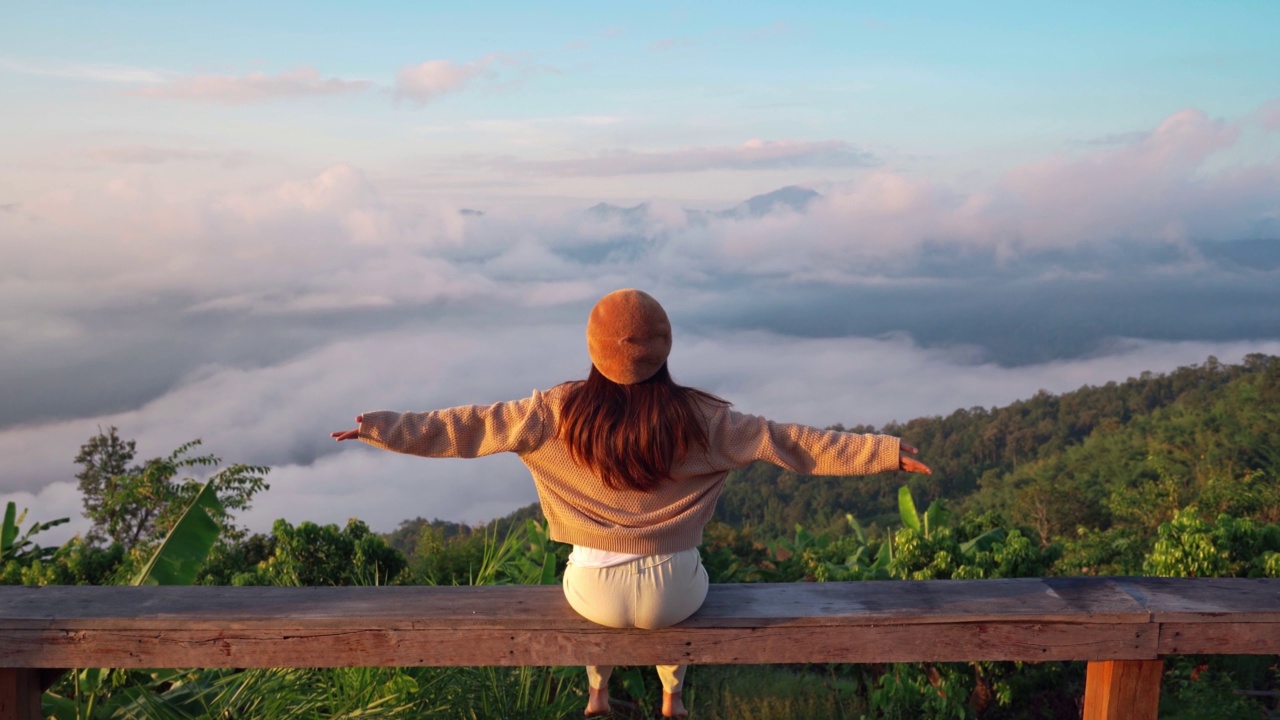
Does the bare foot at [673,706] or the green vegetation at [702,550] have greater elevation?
the bare foot at [673,706]

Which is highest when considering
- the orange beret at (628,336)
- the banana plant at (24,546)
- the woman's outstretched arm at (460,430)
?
the orange beret at (628,336)

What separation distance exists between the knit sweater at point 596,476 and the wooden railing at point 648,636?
27 centimetres

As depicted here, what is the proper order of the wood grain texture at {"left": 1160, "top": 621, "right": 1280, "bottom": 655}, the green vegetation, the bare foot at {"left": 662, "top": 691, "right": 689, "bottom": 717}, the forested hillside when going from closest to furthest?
the wood grain texture at {"left": 1160, "top": 621, "right": 1280, "bottom": 655} → the bare foot at {"left": 662, "top": 691, "right": 689, "bottom": 717} → the green vegetation → the forested hillside

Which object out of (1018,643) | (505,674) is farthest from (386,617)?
(1018,643)

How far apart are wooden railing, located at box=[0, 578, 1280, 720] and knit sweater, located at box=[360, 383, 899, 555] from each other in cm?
27

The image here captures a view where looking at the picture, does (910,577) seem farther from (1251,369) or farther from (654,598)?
(1251,369)

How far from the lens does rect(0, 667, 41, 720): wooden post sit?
3258mm

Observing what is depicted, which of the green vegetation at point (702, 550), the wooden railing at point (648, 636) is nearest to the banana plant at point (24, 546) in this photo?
the green vegetation at point (702, 550)

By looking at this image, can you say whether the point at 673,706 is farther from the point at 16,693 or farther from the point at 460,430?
the point at 16,693

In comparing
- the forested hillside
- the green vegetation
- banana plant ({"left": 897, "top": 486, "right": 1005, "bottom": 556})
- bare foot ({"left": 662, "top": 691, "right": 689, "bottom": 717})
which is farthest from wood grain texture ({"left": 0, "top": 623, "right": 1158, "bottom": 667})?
the forested hillside

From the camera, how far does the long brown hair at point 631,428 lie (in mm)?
3109

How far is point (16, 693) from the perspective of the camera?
3266 millimetres

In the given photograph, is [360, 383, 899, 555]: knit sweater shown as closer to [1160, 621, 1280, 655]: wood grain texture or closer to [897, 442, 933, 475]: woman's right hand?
[897, 442, 933, 475]: woman's right hand

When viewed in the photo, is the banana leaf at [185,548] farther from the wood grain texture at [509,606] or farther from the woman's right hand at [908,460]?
the woman's right hand at [908,460]
